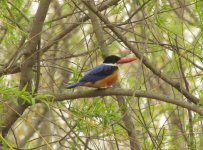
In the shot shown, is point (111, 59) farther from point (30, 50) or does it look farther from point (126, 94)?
point (126, 94)

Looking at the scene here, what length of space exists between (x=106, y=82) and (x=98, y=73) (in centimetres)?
9

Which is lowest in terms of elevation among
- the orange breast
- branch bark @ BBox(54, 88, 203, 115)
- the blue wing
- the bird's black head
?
branch bark @ BBox(54, 88, 203, 115)

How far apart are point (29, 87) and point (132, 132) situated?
0.81 metres

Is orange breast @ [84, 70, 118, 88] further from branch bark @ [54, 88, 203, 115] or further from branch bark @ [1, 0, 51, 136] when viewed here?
branch bark @ [1, 0, 51, 136]

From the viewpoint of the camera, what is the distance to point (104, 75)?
3.55 m

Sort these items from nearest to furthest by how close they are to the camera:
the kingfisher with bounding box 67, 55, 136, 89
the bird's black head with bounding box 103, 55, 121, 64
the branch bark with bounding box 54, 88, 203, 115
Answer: the branch bark with bounding box 54, 88, 203, 115, the kingfisher with bounding box 67, 55, 136, 89, the bird's black head with bounding box 103, 55, 121, 64

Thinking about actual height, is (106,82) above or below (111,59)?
below

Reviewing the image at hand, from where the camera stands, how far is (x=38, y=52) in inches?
119

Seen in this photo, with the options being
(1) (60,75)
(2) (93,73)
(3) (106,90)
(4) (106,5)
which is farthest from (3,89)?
(1) (60,75)

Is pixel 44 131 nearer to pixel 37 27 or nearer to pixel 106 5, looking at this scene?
pixel 106 5

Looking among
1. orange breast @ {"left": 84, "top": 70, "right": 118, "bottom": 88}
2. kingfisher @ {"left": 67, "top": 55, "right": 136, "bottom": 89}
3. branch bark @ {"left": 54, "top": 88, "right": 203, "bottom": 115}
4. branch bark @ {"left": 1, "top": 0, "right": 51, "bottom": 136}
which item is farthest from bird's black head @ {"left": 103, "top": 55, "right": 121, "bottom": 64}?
branch bark @ {"left": 1, "top": 0, "right": 51, "bottom": 136}

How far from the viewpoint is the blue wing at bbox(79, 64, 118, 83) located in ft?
11.2

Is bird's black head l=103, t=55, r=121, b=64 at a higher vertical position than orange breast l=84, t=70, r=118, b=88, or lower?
higher

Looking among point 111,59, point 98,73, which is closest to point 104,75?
point 98,73
